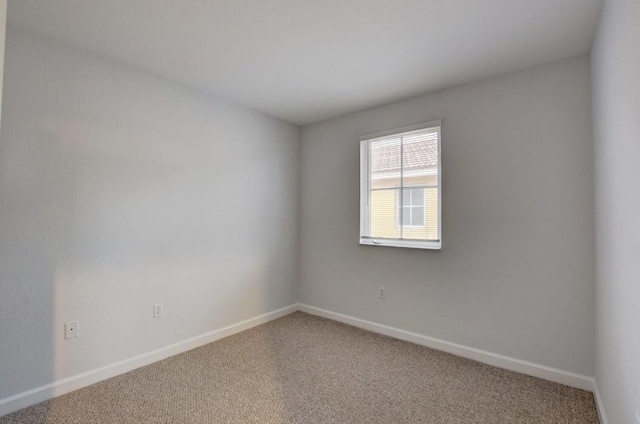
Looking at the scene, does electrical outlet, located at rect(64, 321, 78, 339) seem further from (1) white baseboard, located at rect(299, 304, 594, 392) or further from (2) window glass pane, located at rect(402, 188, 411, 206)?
(2) window glass pane, located at rect(402, 188, 411, 206)

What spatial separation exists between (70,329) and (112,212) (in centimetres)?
89

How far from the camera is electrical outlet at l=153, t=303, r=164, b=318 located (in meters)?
2.66

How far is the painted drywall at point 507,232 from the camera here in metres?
2.27

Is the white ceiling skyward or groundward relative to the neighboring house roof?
skyward

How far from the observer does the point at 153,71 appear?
8.57ft

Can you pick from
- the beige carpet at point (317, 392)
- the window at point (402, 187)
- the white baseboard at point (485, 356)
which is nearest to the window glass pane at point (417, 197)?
the window at point (402, 187)

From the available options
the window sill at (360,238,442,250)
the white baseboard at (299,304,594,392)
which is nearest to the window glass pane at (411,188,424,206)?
the window sill at (360,238,442,250)

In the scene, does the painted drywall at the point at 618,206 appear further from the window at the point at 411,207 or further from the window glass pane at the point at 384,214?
the window glass pane at the point at 384,214

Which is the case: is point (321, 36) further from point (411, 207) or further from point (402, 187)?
point (411, 207)

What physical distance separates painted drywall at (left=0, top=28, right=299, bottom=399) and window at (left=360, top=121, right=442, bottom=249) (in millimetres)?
1299

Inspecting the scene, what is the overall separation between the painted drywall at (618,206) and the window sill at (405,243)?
1180mm

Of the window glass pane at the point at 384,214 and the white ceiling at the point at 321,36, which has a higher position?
the white ceiling at the point at 321,36

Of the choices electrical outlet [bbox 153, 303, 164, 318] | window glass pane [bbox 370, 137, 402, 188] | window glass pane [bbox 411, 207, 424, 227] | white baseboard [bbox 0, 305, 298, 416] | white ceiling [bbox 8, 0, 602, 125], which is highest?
white ceiling [bbox 8, 0, 602, 125]

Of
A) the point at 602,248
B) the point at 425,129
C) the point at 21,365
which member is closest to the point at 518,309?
the point at 602,248
